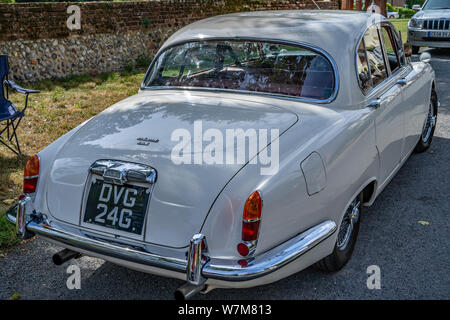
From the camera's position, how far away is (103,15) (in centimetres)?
1051

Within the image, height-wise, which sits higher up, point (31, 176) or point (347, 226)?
point (31, 176)

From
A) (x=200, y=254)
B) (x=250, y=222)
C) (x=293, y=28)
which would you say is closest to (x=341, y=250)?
(x=250, y=222)

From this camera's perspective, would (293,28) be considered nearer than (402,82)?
Yes

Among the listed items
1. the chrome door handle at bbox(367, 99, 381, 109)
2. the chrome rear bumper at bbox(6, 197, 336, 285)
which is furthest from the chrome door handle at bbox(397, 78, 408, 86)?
the chrome rear bumper at bbox(6, 197, 336, 285)

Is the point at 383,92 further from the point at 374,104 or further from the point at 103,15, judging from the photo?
the point at 103,15

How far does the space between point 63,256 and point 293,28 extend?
2.43 metres

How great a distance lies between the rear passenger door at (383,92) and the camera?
12.8 feet

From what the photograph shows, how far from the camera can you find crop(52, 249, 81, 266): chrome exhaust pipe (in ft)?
10.1

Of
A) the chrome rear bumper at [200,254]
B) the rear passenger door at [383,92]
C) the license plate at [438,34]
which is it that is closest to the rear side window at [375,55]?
the rear passenger door at [383,92]

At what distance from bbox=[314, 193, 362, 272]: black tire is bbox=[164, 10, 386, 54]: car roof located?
1.19m

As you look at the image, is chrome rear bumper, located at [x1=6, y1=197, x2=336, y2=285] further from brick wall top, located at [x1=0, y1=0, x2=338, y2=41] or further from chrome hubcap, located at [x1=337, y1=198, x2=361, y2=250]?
brick wall top, located at [x1=0, y1=0, x2=338, y2=41]

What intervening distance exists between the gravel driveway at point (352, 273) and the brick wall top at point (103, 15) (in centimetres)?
632

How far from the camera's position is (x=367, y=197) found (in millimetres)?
3938

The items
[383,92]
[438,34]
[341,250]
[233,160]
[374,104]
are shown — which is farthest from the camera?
[438,34]
